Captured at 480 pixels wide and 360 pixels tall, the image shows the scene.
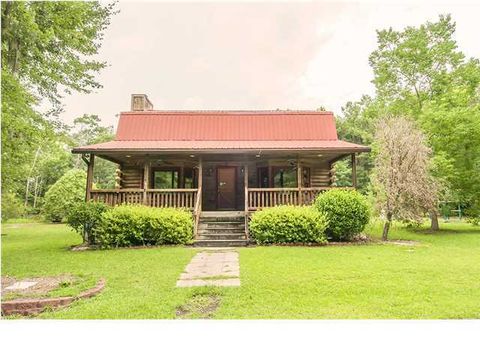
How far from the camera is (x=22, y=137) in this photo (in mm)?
7195

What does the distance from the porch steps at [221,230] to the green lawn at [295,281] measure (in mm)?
1284

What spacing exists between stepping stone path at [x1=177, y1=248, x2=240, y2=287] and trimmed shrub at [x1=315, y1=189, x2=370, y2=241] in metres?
3.72

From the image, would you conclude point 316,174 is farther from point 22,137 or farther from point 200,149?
point 22,137

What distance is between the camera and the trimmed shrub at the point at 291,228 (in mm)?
10828

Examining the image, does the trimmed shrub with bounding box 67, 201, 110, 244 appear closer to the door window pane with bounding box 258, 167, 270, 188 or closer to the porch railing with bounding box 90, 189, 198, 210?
the porch railing with bounding box 90, 189, 198, 210

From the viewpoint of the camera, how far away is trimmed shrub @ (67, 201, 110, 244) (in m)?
10.9

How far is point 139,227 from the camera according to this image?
10.7 m

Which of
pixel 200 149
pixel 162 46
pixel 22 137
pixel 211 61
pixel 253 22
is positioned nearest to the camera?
pixel 22 137

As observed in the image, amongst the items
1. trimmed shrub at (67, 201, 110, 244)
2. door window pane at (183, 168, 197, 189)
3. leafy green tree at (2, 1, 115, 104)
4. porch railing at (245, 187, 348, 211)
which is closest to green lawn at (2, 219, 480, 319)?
trimmed shrub at (67, 201, 110, 244)

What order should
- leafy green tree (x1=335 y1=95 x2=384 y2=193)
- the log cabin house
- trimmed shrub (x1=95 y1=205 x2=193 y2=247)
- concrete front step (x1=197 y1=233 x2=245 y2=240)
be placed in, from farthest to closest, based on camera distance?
leafy green tree (x1=335 y1=95 x2=384 y2=193) → the log cabin house → concrete front step (x1=197 y1=233 x2=245 y2=240) → trimmed shrub (x1=95 y1=205 x2=193 y2=247)

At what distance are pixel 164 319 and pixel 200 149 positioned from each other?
28.0 ft

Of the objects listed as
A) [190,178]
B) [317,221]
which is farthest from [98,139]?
[317,221]

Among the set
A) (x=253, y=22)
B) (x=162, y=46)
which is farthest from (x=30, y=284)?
(x=162, y=46)

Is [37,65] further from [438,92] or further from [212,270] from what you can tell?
[438,92]
